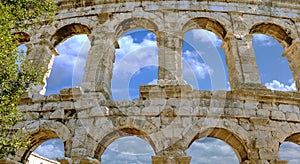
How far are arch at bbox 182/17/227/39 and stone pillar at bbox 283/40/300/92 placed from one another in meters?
2.53

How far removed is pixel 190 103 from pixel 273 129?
8.06 ft

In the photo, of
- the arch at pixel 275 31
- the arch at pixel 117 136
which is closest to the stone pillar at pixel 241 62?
the arch at pixel 275 31

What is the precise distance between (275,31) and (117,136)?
733cm

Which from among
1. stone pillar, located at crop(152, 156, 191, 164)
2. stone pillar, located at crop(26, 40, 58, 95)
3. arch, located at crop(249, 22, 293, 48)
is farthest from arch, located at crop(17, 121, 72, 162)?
arch, located at crop(249, 22, 293, 48)

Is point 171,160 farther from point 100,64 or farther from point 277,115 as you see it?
point 100,64

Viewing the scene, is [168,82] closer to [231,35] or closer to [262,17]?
[231,35]

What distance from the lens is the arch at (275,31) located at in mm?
10000

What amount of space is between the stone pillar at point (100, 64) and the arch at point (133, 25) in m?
0.58

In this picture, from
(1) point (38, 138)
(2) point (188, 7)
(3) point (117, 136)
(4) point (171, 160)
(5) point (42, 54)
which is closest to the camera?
(4) point (171, 160)

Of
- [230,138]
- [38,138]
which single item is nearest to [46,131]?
[38,138]

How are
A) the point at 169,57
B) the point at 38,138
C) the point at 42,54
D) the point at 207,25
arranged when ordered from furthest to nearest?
the point at 207,25
the point at 42,54
the point at 169,57
the point at 38,138

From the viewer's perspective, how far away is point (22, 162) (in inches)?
310

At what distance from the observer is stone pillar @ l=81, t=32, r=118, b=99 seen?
27.2ft

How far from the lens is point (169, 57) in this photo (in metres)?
8.75
